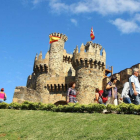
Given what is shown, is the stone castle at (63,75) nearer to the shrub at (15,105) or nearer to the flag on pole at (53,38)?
the flag on pole at (53,38)

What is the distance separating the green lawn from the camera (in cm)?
944

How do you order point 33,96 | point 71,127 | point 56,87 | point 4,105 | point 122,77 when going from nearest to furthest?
1. point 71,127
2. point 4,105
3. point 33,96
4. point 122,77
5. point 56,87

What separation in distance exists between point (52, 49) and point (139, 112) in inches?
1024

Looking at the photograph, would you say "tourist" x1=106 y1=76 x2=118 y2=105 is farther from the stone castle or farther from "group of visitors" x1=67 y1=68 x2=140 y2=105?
the stone castle

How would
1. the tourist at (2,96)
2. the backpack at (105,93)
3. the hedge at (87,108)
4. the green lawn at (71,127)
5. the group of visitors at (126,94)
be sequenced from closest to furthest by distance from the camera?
the green lawn at (71,127) < the group of visitors at (126,94) < the hedge at (87,108) < the backpack at (105,93) < the tourist at (2,96)

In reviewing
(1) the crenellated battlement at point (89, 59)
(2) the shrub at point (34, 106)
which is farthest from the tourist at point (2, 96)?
(1) the crenellated battlement at point (89, 59)

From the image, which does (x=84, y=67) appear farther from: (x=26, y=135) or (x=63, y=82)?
(x=26, y=135)

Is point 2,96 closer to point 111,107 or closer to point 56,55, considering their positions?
point 111,107

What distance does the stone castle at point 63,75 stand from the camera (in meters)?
29.7

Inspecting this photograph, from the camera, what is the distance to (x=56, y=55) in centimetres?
3712

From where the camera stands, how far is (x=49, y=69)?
117 feet

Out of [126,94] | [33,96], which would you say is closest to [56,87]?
[33,96]

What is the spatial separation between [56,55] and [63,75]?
306 centimetres

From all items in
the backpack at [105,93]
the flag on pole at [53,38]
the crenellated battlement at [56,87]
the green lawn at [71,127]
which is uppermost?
the flag on pole at [53,38]
